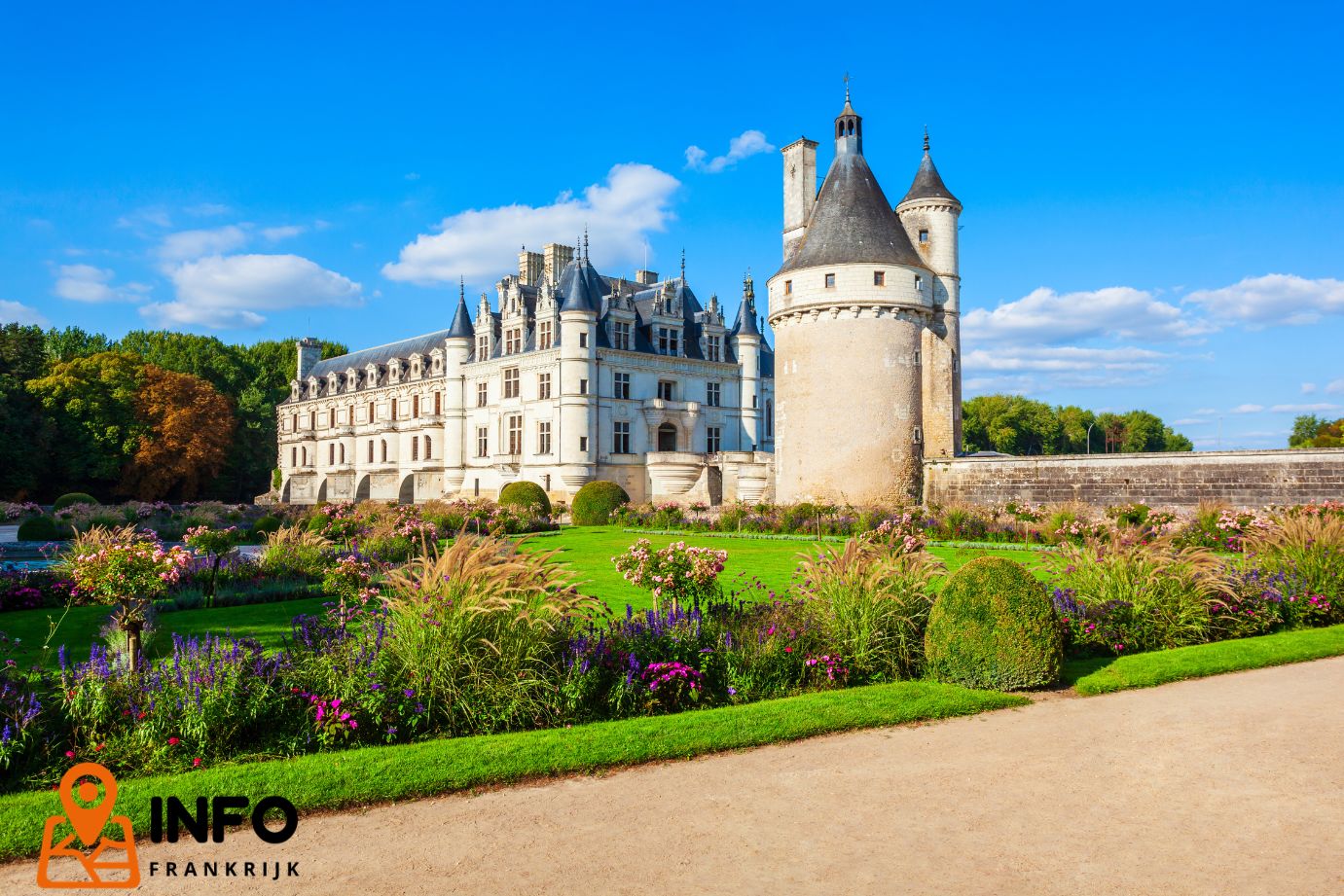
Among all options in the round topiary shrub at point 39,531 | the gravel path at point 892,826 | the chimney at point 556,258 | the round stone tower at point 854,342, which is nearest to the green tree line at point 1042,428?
the chimney at point 556,258

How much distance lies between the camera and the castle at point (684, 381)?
26344 millimetres

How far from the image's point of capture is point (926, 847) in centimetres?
452

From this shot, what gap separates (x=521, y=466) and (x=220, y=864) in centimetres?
3544

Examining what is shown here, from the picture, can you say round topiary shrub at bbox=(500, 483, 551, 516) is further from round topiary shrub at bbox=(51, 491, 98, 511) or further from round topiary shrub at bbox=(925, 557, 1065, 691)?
round topiary shrub at bbox=(925, 557, 1065, 691)

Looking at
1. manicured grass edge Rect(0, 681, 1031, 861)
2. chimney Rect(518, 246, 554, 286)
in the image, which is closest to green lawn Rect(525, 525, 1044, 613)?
manicured grass edge Rect(0, 681, 1031, 861)

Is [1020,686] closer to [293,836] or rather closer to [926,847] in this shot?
[926,847]

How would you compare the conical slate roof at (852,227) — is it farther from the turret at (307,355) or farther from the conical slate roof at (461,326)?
the turret at (307,355)

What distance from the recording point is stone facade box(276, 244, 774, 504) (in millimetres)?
37438

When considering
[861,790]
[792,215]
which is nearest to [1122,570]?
[861,790]

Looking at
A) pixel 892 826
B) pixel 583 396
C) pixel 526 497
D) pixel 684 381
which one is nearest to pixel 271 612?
pixel 892 826

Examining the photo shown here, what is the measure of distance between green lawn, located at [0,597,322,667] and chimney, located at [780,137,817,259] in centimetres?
2226

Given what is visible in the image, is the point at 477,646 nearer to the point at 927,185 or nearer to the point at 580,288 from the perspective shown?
the point at 927,185

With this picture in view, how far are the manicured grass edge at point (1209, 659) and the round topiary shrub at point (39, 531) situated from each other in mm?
23805

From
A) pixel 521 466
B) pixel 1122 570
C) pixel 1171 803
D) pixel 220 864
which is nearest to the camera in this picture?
pixel 220 864
